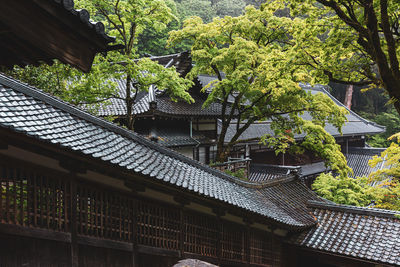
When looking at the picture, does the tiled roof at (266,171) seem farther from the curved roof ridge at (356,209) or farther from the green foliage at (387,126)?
the green foliage at (387,126)

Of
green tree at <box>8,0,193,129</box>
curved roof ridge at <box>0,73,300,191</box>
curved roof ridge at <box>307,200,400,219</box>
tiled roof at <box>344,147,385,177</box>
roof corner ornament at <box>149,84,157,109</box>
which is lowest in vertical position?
tiled roof at <box>344,147,385,177</box>

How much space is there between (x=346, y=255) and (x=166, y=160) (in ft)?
23.2

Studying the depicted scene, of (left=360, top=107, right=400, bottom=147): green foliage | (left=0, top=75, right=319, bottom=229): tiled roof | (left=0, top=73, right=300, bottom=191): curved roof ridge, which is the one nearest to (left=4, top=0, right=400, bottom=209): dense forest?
(left=0, top=73, right=300, bottom=191): curved roof ridge

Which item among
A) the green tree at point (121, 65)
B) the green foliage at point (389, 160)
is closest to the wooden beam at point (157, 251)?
the green tree at point (121, 65)

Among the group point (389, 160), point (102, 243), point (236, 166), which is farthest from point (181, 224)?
point (236, 166)

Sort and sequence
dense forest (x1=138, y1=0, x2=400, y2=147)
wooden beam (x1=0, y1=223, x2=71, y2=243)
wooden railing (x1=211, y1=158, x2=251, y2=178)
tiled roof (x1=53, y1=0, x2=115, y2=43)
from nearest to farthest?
tiled roof (x1=53, y1=0, x2=115, y2=43) → wooden beam (x1=0, y1=223, x2=71, y2=243) → wooden railing (x1=211, y1=158, x2=251, y2=178) → dense forest (x1=138, y1=0, x2=400, y2=147)

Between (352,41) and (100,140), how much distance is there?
20.9 feet

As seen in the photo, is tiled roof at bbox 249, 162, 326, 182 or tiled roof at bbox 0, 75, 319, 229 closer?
tiled roof at bbox 0, 75, 319, 229

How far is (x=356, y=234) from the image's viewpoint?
1057cm

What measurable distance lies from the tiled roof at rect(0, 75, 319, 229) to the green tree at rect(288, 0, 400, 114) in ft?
13.9

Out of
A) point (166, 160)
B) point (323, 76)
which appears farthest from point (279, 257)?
point (323, 76)

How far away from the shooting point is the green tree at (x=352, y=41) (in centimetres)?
550

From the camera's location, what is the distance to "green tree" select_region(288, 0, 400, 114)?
18.1ft

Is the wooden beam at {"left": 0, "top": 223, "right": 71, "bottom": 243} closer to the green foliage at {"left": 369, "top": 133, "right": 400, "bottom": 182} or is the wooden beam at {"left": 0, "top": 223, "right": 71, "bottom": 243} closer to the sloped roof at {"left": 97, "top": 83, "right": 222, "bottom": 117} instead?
the green foliage at {"left": 369, "top": 133, "right": 400, "bottom": 182}
